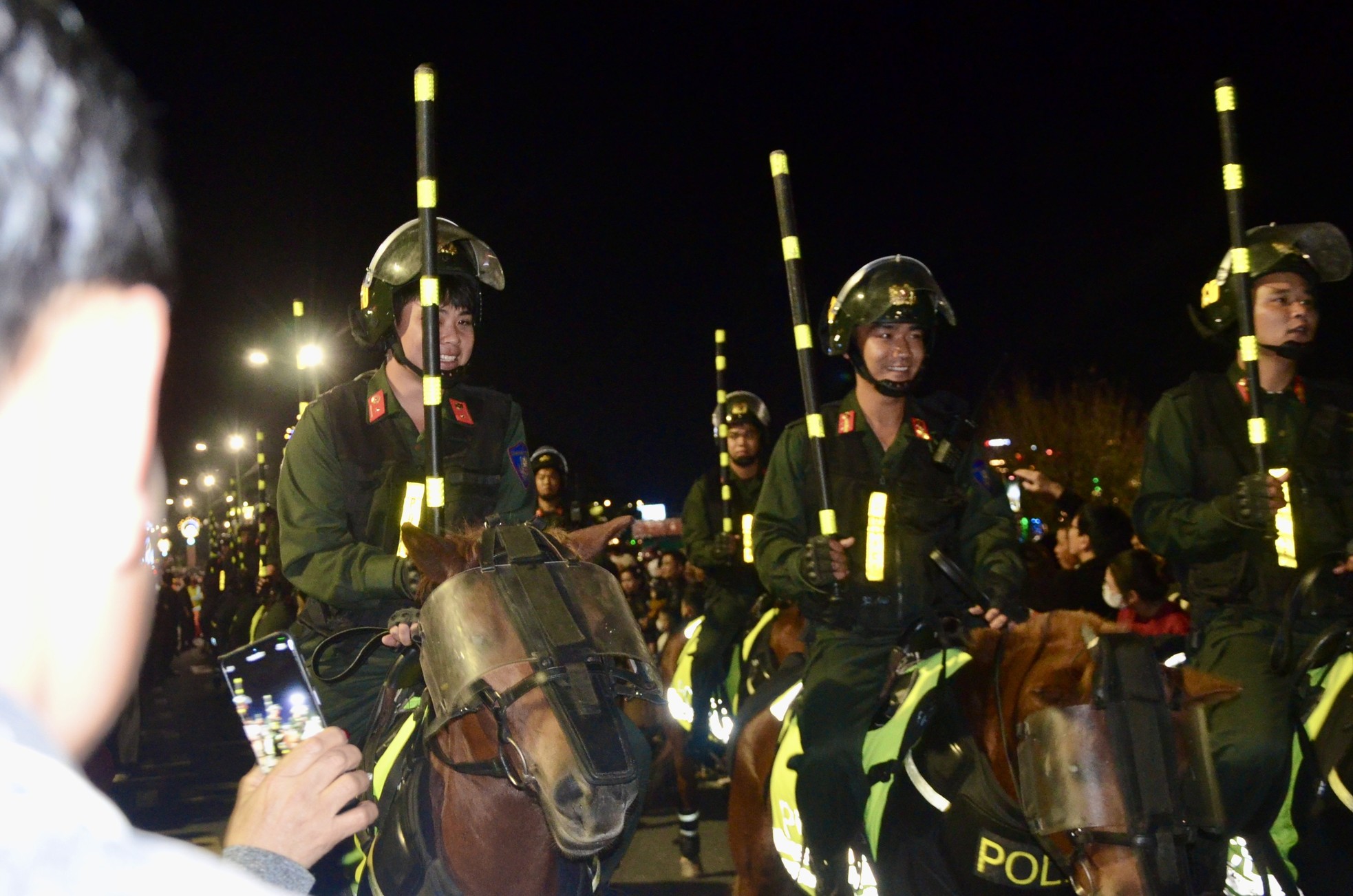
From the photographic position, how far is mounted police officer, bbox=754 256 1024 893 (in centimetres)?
523

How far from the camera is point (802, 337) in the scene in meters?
6.28

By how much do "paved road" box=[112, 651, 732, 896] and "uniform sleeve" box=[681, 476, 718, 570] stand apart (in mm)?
2216

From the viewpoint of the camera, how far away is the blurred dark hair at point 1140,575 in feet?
26.6

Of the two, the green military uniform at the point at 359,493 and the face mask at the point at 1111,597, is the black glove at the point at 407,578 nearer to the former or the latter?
the green military uniform at the point at 359,493

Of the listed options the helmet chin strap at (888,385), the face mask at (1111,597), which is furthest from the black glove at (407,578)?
the face mask at (1111,597)

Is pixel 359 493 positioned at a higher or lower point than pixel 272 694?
higher

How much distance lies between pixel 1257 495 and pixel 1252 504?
41mm

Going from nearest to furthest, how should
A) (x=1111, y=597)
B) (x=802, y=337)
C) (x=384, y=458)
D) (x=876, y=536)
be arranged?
(x=384, y=458), (x=876, y=536), (x=802, y=337), (x=1111, y=597)

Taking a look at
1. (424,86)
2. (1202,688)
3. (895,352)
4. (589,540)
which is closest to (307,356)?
(895,352)

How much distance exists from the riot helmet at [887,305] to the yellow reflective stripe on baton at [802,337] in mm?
319

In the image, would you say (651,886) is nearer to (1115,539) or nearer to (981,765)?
(1115,539)

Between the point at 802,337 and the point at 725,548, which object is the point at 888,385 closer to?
the point at 802,337

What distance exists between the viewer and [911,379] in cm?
570

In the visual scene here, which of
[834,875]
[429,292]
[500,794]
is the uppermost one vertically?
[429,292]
